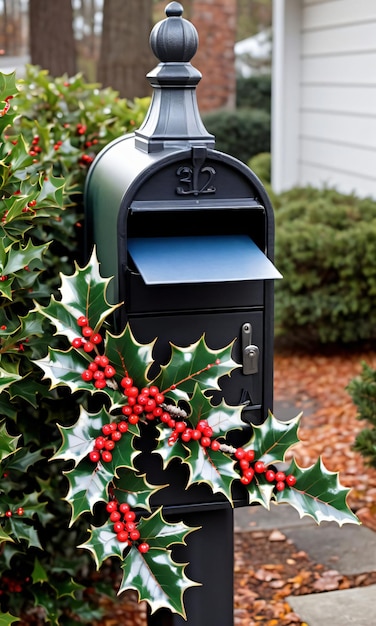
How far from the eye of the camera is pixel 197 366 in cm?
246

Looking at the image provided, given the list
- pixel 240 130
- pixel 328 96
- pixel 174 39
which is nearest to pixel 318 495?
pixel 174 39

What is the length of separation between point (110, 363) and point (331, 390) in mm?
3689

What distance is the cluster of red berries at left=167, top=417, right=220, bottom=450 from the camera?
246cm

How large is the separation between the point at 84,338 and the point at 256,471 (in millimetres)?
646

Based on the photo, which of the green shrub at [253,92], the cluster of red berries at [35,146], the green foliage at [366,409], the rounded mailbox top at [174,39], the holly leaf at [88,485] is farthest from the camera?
the green shrub at [253,92]

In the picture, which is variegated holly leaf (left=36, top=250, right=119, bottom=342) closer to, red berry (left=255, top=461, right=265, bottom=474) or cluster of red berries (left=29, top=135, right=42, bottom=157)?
red berry (left=255, top=461, right=265, bottom=474)

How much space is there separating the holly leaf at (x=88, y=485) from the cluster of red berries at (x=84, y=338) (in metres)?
0.33

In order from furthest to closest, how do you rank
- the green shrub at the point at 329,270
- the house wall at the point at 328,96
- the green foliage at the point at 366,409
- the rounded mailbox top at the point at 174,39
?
the house wall at the point at 328,96, the green shrub at the point at 329,270, the green foliage at the point at 366,409, the rounded mailbox top at the point at 174,39

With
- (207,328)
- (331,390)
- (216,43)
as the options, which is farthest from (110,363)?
(216,43)

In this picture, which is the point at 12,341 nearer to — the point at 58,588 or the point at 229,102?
the point at 58,588

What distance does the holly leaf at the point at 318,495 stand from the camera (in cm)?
253

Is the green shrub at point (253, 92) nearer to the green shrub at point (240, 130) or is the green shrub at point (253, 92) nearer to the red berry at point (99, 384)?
the green shrub at point (240, 130)

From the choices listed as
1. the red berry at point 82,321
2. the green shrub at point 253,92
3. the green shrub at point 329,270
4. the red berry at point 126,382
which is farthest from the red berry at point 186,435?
the green shrub at point 253,92

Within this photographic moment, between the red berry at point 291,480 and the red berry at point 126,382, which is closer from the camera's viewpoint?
the red berry at point 126,382
